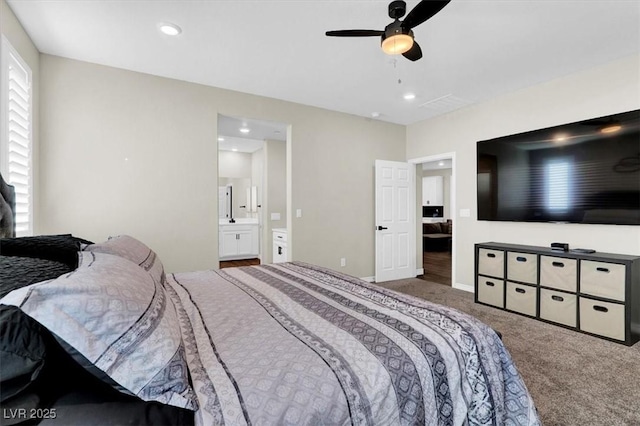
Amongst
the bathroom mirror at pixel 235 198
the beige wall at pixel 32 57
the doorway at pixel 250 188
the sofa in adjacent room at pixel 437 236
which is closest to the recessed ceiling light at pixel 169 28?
the beige wall at pixel 32 57

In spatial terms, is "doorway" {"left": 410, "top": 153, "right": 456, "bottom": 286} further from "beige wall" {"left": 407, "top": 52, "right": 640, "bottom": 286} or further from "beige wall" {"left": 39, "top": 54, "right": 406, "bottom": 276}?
"beige wall" {"left": 39, "top": 54, "right": 406, "bottom": 276}

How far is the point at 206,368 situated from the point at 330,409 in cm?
42

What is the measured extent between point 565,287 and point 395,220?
2.49m

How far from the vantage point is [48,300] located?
0.82m

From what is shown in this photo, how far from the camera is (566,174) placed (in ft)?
11.3

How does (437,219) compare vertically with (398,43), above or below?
below

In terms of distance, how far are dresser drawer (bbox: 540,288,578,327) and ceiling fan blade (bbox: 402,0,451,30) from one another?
303cm

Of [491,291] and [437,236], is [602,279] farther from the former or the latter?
[437,236]

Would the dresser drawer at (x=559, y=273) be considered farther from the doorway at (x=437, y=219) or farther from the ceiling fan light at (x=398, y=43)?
the ceiling fan light at (x=398, y=43)

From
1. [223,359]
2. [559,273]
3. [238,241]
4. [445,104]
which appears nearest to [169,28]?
[223,359]

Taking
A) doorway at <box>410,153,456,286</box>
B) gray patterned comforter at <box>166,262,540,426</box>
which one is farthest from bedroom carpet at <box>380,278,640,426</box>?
doorway at <box>410,153,456,286</box>

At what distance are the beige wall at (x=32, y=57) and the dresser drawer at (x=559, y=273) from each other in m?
5.15

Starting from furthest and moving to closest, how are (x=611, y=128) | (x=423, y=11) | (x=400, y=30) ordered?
(x=611, y=128), (x=400, y=30), (x=423, y=11)

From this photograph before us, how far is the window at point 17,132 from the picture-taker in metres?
2.23
